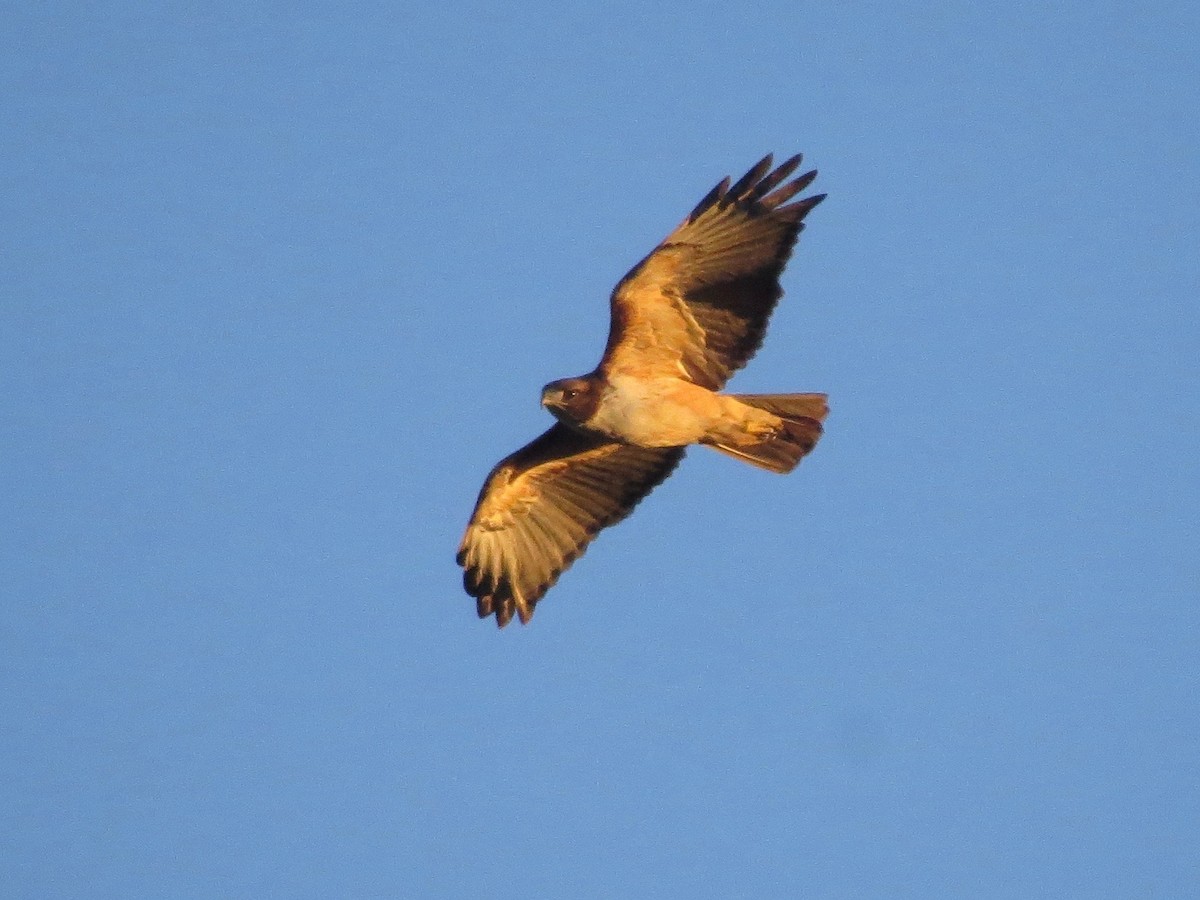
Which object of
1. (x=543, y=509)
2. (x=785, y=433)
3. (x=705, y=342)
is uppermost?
(x=705, y=342)

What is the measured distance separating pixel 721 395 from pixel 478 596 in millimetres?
2788

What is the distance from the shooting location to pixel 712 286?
12359mm

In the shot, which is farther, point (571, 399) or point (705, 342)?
point (705, 342)

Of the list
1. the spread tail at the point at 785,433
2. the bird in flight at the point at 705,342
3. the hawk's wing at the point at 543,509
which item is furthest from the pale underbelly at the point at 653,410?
the hawk's wing at the point at 543,509

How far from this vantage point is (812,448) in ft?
41.1

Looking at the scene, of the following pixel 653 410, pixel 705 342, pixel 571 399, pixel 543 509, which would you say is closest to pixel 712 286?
pixel 705 342

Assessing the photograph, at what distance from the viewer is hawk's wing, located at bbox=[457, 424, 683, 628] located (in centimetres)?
1347

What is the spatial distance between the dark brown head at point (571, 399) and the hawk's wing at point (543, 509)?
1.02 metres

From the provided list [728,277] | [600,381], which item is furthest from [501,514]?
[728,277]

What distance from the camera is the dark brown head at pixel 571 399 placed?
1218 centimetres

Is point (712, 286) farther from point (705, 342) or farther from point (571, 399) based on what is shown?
point (571, 399)

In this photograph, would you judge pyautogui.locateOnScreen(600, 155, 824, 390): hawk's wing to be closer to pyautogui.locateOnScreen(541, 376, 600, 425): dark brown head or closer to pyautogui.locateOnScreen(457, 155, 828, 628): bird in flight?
pyautogui.locateOnScreen(457, 155, 828, 628): bird in flight

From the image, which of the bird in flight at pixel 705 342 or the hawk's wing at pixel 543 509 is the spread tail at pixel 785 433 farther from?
the hawk's wing at pixel 543 509

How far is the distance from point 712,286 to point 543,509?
7.99 ft
